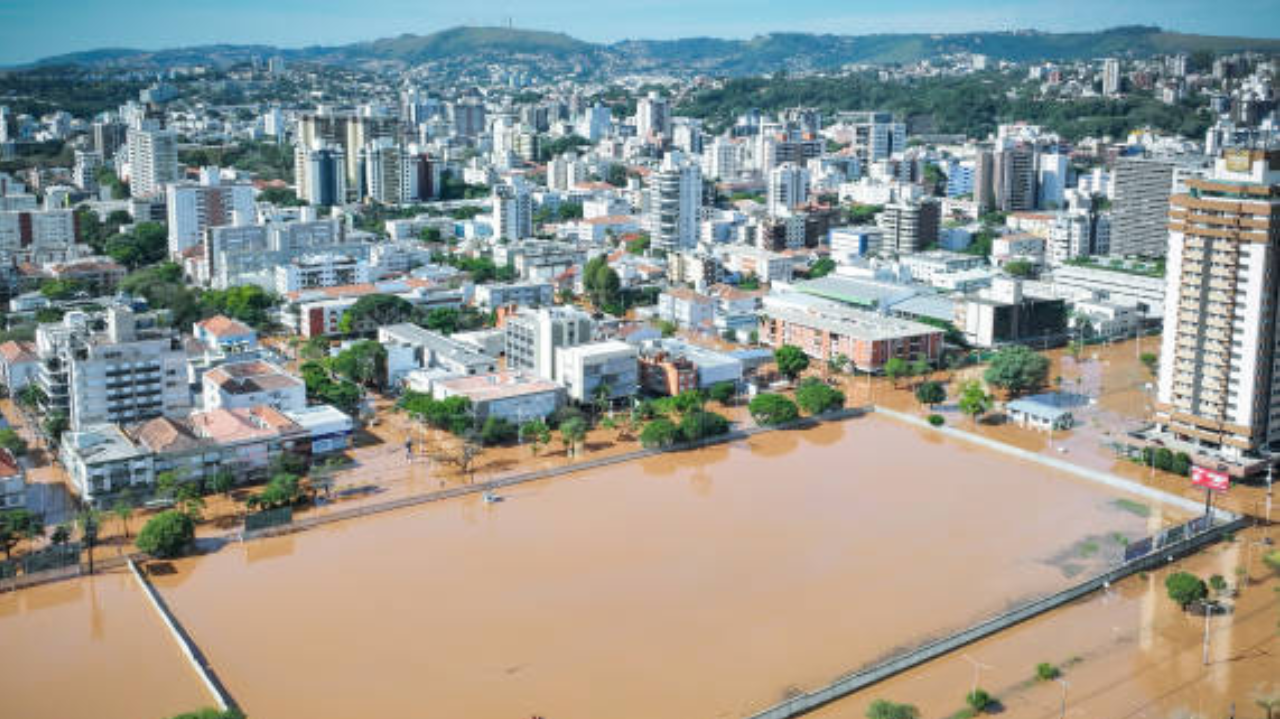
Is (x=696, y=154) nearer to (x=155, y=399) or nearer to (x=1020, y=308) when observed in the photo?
(x=1020, y=308)

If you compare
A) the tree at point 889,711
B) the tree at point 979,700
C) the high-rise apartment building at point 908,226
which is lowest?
the tree at point 979,700

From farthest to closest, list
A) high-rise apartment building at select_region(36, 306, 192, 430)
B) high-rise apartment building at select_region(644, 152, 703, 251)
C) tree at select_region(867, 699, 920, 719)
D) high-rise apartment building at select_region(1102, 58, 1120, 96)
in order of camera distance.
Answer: high-rise apartment building at select_region(1102, 58, 1120, 96), high-rise apartment building at select_region(644, 152, 703, 251), high-rise apartment building at select_region(36, 306, 192, 430), tree at select_region(867, 699, 920, 719)

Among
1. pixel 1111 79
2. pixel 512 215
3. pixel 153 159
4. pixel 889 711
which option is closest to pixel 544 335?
pixel 889 711

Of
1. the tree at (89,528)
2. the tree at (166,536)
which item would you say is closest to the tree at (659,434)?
the tree at (166,536)

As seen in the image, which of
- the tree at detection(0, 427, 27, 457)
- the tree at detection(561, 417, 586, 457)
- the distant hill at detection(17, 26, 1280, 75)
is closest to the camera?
the tree at detection(0, 427, 27, 457)

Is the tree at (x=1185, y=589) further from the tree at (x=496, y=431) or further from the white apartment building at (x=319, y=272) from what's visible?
the white apartment building at (x=319, y=272)

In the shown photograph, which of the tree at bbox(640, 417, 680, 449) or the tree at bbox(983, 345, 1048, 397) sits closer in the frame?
the tree at bbox(640, 417, 680, 449)

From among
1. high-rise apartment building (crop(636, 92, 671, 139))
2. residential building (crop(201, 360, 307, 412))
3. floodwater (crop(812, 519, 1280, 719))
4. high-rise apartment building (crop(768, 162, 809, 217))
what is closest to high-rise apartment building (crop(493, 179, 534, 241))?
high-rise apartment building (crop(768, 162, 809, 217))

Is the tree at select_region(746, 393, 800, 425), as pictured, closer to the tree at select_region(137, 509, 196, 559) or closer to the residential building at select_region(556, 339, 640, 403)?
the residential building at select_region(556, 339, 640, 403)
